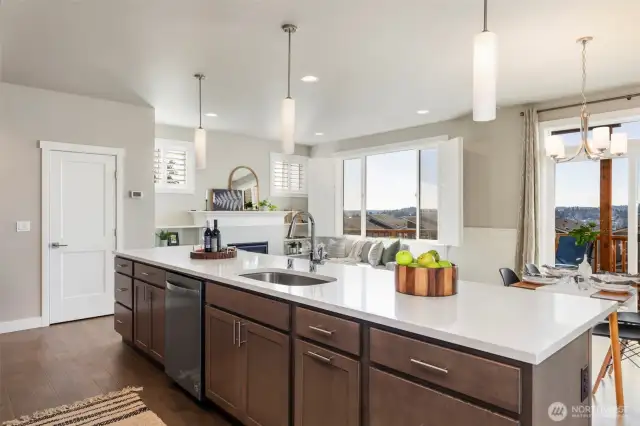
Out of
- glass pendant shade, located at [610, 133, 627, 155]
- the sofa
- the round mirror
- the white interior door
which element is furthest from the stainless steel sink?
the round mirror

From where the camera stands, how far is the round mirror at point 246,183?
732 cm

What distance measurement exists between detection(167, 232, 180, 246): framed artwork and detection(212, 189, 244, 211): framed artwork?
0.84 metres

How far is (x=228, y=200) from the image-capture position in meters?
7.11

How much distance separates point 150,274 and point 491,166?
181 inches

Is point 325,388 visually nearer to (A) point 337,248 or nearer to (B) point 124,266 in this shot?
(B) point 124,266

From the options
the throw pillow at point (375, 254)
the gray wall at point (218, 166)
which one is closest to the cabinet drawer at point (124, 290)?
the gray wall at point (218, 166)

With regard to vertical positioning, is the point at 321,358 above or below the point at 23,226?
below

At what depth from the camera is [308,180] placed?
8.20m

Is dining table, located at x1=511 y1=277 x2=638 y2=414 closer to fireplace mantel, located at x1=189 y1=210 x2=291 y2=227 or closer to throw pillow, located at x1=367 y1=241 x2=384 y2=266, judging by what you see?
throw pillow, located at x1=367 y1=241 x2=384 y2=266

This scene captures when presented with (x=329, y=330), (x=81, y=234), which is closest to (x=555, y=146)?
(x=329, y=330)

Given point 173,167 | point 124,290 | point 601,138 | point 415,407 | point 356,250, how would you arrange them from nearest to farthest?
1. point 415,407
2. point 601,138
3. point 124,290
4. point 173,167
5. point 356,250

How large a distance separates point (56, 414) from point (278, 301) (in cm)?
174

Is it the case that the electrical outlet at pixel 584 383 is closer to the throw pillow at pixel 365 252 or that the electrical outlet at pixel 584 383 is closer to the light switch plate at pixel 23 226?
the light switch plate at pixel 23 226

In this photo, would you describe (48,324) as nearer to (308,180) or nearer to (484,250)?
(308,180)
